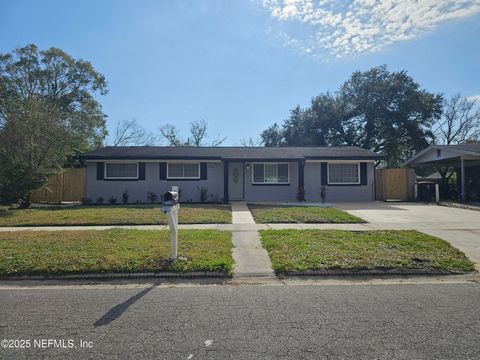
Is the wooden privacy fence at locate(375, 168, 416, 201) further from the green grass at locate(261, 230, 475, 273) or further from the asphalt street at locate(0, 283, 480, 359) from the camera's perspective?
the asphalt street at locate(0, 283, 480, 359)

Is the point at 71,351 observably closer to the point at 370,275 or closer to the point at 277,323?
the point at 277,323

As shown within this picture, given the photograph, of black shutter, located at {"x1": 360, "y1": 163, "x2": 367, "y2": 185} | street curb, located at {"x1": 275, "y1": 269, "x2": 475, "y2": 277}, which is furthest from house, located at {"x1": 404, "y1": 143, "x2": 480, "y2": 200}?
street curb, located at {"x1": 275, "y1": 269, "x2": 475, "y2": 277}

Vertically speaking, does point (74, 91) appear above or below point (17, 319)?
above

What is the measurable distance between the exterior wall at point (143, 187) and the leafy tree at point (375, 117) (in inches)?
841

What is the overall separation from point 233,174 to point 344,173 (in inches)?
256

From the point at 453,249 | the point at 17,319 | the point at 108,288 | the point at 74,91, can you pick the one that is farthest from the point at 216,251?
the point at 74,91

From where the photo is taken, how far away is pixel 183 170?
17.7 metres

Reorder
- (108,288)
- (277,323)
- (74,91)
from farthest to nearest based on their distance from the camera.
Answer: (74,91) < (108,288) < (277,323)

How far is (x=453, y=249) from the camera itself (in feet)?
21.6

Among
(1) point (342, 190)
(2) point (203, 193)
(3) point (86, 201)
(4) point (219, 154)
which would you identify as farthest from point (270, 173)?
(3) point (86, 201)

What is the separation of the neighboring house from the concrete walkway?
8.46m

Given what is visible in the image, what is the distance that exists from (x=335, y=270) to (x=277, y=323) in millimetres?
2243

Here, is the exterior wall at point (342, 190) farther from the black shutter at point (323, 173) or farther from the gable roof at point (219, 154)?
the gable roof at point (219, 154)

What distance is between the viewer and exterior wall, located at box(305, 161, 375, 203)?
18031 millimetres
